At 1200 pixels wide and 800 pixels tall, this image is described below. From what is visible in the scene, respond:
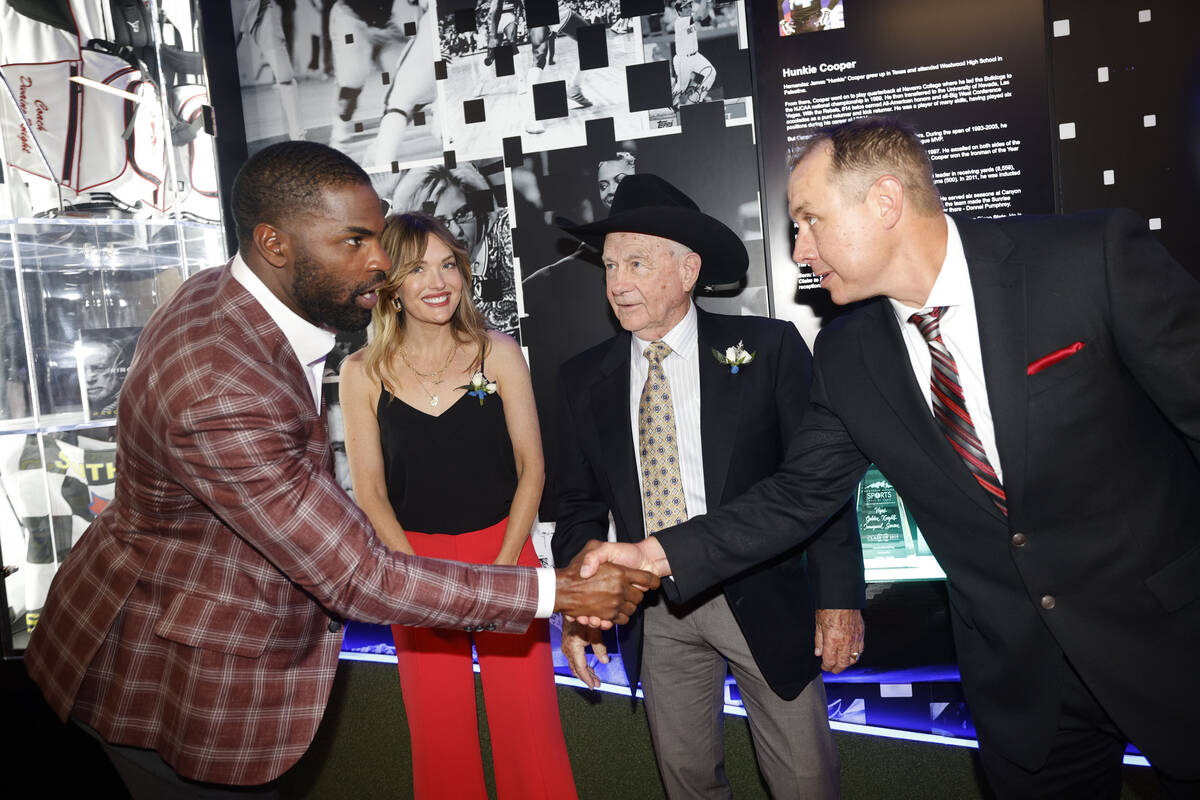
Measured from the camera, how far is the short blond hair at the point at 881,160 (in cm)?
190

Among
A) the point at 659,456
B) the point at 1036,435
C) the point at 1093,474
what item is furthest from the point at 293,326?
the point at 1093,474

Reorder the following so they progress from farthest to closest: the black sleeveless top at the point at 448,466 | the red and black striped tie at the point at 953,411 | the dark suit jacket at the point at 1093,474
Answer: the black sleeveless top at the point at 448,466 < the red and black striped tie at the point at 953,411 < the dark suit jacket at the point at 1093,474

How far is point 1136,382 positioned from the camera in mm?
1703

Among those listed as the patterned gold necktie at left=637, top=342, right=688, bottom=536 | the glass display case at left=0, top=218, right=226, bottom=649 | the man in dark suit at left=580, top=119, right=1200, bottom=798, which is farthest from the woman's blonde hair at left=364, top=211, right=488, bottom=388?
the man in dark suit at left=580, top=119, right=1200, bottom=798

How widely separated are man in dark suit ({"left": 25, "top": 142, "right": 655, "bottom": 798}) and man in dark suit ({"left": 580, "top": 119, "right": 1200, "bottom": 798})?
116 cm

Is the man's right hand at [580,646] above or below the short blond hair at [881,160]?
below

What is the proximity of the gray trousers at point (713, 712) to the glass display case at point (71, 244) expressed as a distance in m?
2.38

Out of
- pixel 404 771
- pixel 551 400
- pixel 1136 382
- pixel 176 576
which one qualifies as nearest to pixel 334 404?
pixel 551 400

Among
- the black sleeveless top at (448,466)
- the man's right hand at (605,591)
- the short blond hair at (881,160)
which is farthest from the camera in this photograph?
the black sleeveless top at (448,466)

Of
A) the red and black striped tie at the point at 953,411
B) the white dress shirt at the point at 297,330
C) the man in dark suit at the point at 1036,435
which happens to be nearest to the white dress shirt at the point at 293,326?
the white dress shirt at the point at 297,330

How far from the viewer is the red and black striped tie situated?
69.7 inches

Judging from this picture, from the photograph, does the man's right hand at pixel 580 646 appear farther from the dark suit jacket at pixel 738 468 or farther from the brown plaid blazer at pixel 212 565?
the brown plaid blazer at pixel 212 565

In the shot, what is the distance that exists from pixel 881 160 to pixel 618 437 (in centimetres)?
111

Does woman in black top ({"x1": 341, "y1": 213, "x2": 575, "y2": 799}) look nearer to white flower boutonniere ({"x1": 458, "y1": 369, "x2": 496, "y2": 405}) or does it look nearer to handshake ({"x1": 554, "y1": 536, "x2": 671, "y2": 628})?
white flower boutonniere ({"x1": 458, "y1": 369, "x2": 496, "y2": 405})
